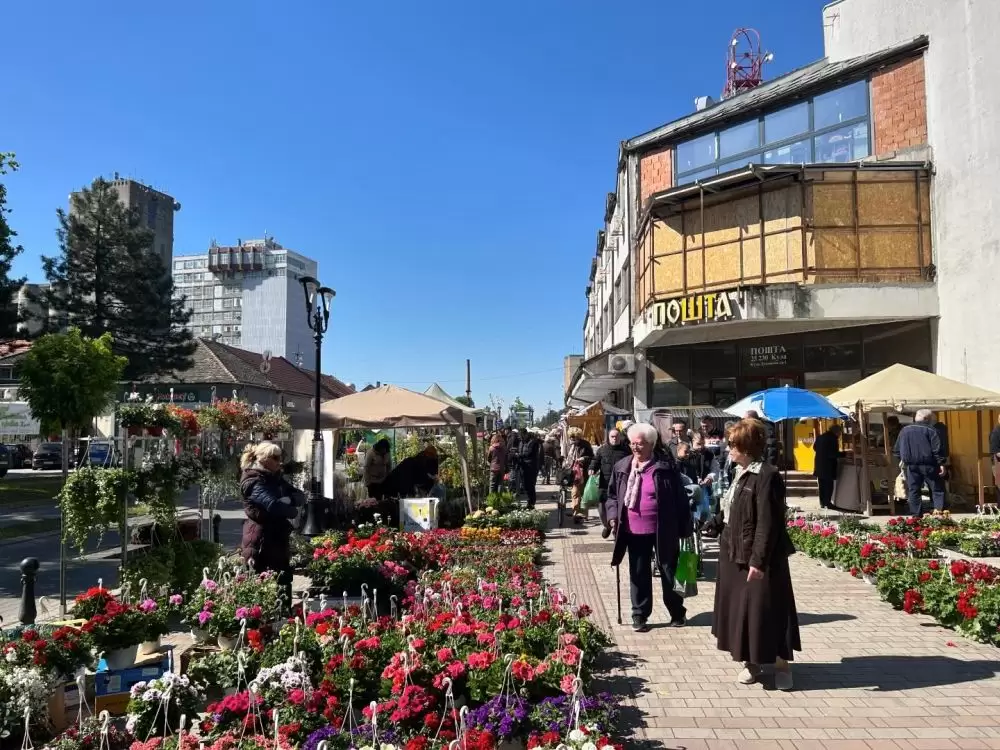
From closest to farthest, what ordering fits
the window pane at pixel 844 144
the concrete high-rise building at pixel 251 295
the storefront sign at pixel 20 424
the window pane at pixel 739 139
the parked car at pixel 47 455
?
the window pane at pixel 844 144 → the window pane at pixel 739 139 → the parked car at pixel 47 455 → the storefront sign at pixel 20 424 → the concrete high-rise building at pixel 251 295

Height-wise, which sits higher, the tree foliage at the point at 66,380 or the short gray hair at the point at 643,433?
the tree foliage at the point at 66,380

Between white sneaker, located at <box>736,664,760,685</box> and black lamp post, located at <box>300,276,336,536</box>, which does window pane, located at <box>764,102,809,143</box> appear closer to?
black lamp post, located at <box>300,276,336,536</box>

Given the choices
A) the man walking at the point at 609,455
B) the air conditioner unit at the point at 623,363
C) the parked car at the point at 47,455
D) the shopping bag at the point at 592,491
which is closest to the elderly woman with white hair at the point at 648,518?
the man walking at the point at 609,455

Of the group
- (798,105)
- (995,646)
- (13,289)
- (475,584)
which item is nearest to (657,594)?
(475,584)

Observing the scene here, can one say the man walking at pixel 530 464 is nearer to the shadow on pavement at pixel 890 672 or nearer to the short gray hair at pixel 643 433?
the short gray hair at pixel 643 433

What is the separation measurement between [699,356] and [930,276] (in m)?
6.44

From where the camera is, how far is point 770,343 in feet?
66.7

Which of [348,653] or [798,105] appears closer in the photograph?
[348,653]

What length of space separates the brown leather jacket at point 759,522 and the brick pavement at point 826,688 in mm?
946

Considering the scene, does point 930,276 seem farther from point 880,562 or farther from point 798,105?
point 880,562

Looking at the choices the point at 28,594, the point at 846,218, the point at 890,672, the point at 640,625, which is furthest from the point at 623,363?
the point at 28,594

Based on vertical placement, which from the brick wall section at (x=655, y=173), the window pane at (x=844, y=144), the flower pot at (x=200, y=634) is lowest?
the flower pot at (x=200, y=634)

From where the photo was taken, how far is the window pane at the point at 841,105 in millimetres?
18094

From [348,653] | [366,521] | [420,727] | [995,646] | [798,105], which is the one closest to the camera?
[420,727]
